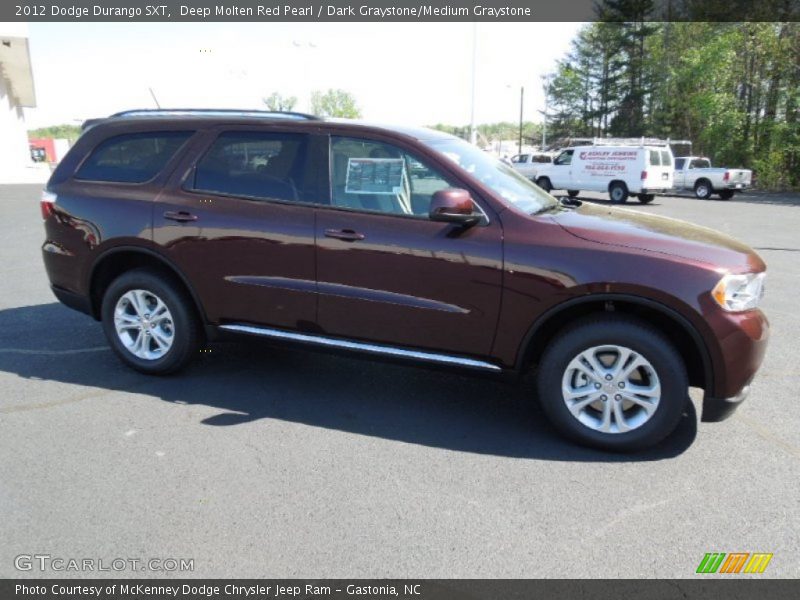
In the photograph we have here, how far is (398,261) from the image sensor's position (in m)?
3.81

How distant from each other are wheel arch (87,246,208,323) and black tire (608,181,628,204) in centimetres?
2166

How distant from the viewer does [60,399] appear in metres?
4.27

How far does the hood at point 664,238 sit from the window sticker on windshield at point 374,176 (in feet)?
3.41

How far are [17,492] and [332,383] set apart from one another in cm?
209

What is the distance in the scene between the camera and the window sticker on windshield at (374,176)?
13.1 ft

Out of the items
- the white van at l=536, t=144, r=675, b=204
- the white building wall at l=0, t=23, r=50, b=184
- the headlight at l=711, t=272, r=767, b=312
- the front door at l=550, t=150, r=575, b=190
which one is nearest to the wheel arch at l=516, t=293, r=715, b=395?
the headlight at l=711, t=272, r=767, b=312

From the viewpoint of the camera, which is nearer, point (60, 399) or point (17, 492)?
point (17, 492)

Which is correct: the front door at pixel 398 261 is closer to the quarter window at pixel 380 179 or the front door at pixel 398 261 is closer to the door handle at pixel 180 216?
the quarter window at pixel 380 179

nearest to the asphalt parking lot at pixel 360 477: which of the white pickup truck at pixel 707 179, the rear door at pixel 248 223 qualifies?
the rear door at pixel 248 223

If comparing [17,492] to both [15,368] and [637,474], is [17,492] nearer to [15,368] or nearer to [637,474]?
[15,368]

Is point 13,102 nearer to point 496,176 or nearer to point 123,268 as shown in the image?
point 123,268

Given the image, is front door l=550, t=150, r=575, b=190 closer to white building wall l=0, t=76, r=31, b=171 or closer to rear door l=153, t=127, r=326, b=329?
rear door l=153, t=127, r=326, b=329
